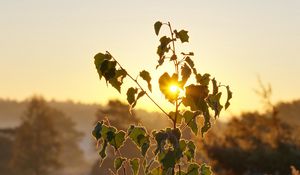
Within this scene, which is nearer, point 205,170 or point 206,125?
point 206,125

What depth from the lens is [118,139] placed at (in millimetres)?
4758

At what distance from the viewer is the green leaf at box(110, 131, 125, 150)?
15.5 feet

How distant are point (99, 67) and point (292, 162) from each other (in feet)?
64.5

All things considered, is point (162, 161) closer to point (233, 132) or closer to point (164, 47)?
point (164, 47)

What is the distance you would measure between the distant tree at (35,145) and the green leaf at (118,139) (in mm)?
47730

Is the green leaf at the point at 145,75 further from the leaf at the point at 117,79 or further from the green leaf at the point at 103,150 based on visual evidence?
the green leaf at the point at 103,150

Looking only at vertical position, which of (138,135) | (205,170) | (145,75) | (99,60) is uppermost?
(99,60)

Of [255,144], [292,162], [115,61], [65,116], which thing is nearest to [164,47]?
[115,61]

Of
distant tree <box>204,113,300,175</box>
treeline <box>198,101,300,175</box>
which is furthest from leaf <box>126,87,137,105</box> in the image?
distant tree <box>204,113,300,175</box>

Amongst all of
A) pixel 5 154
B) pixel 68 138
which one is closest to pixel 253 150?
pixel 5 154

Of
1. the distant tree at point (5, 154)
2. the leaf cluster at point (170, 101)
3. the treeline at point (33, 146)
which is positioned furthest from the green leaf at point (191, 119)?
the distant tree at point (5, 154)

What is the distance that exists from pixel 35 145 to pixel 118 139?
4918 cm

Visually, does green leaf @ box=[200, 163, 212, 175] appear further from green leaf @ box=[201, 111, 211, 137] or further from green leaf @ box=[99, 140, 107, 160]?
green leaf @ box=[99, 140, 107, 160]

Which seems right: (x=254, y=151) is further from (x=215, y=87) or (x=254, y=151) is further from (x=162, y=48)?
(x=162, y=48)
